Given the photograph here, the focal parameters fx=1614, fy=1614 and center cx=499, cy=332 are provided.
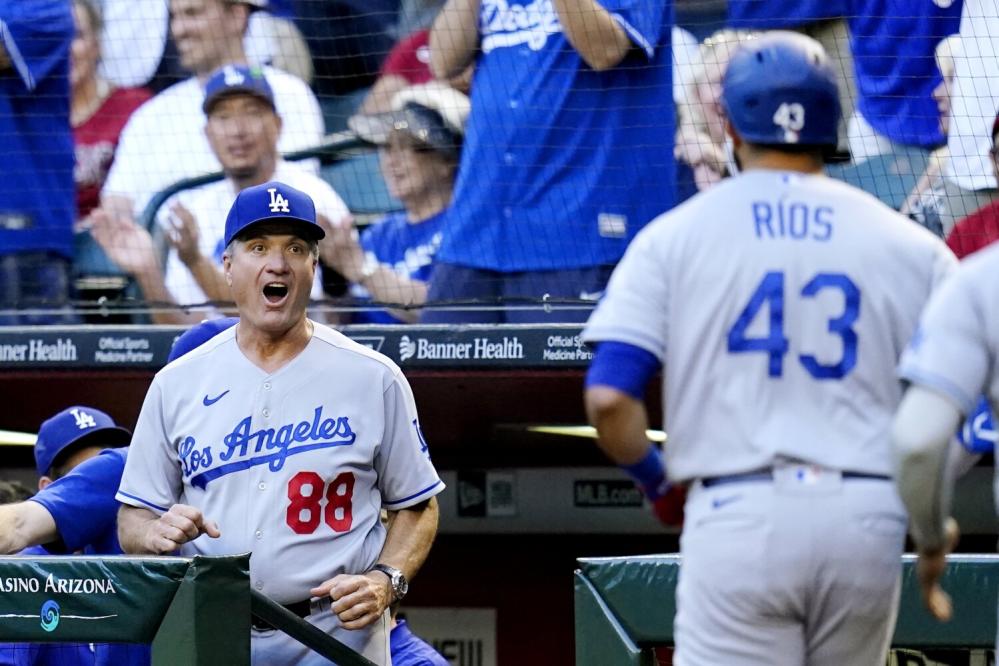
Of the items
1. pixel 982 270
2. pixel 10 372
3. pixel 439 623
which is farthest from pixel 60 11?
pixel 982 270

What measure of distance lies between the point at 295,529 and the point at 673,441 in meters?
1.17

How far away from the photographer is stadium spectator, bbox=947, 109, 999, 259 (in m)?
5.63

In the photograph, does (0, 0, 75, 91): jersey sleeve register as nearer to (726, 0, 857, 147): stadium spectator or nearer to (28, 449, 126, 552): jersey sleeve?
(726, 0, 857, 147): stadium spectator

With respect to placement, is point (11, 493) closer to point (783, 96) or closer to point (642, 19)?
point (642, 19)

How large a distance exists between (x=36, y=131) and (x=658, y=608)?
4.24m

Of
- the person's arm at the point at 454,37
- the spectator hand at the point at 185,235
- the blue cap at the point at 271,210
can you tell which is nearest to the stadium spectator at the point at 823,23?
the person's arm at the point at 454,37

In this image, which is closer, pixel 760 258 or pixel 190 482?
pixel 760 258

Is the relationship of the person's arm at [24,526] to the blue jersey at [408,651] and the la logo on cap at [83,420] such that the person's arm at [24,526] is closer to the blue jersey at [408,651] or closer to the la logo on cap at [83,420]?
the la logo on cap at [83,420]

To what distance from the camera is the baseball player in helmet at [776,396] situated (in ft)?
8.17

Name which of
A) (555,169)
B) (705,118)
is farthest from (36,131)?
(705,118)

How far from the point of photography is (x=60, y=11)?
6.66 meters

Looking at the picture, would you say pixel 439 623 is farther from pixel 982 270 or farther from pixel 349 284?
pixel 982 270

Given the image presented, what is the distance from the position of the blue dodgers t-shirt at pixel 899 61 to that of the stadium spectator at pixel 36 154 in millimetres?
3185

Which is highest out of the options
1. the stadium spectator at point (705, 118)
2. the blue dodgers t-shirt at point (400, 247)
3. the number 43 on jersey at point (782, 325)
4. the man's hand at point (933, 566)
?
the stadium spectator at point (705, 118)
